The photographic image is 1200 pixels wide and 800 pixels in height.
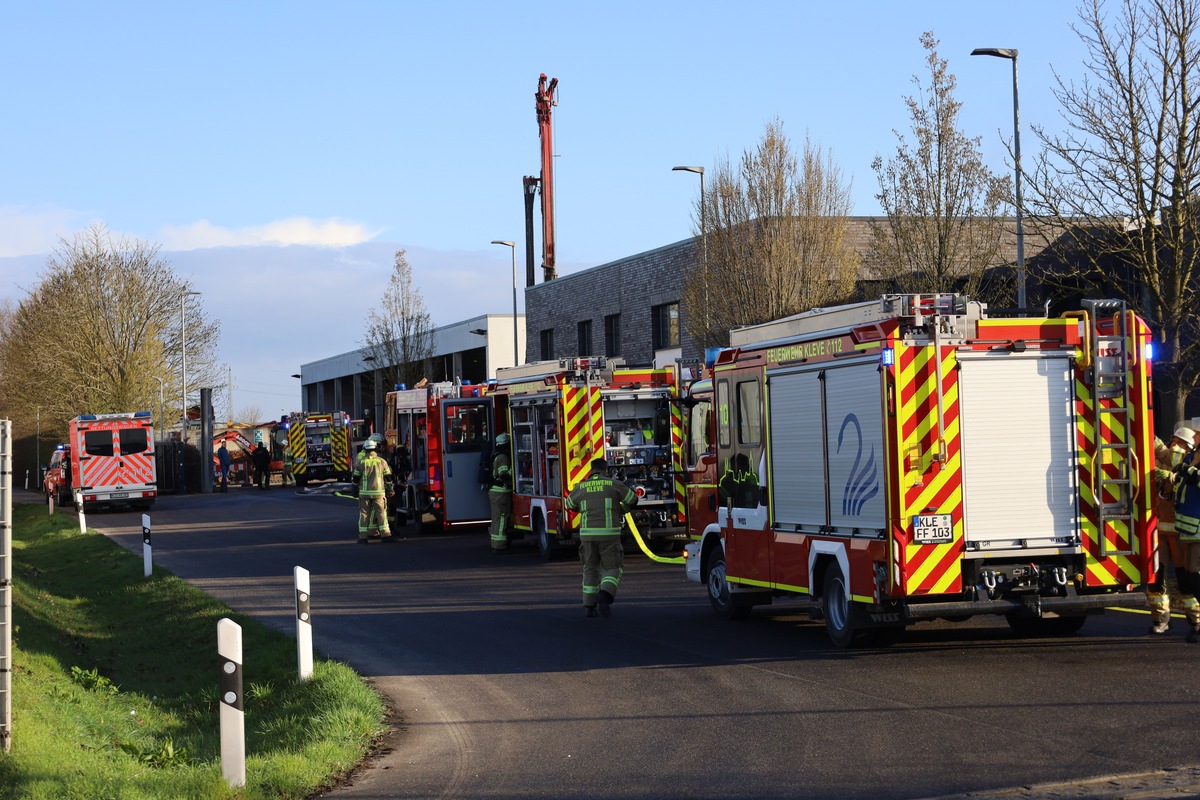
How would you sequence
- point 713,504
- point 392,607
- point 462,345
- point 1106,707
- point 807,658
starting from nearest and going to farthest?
point 1106,707, point 807,658, point 713,504, point 392,607, point 462,345

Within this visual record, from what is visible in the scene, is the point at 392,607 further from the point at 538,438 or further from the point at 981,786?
the point at 981,786

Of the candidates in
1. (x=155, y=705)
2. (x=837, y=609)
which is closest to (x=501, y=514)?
(x=155, y=705)

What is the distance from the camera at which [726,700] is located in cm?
994

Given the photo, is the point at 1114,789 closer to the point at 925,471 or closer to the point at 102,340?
the point at 925,471

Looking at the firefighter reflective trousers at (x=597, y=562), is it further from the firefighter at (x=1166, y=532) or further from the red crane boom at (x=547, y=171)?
the red crane boom at (x=547, y=171)

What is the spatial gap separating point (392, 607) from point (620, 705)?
728 centimetres

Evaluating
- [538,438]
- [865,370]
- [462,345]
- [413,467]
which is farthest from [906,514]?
[462,345]

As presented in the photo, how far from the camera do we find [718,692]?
33.7ft

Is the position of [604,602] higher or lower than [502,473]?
lower

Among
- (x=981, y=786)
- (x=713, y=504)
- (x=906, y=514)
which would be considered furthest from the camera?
(x=713, y=504)

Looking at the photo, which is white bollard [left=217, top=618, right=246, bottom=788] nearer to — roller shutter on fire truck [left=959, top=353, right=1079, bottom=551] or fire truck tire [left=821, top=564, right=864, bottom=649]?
fire truck tire [left=821, top=564, right=864, bottom=649]

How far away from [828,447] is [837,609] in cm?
141

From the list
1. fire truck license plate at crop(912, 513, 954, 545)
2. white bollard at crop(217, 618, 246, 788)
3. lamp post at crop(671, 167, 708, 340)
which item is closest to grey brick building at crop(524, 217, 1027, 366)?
lamp post at crop(671, 167, 708, 340)

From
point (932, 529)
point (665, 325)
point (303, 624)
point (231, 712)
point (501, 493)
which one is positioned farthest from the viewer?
point (665, 325)
